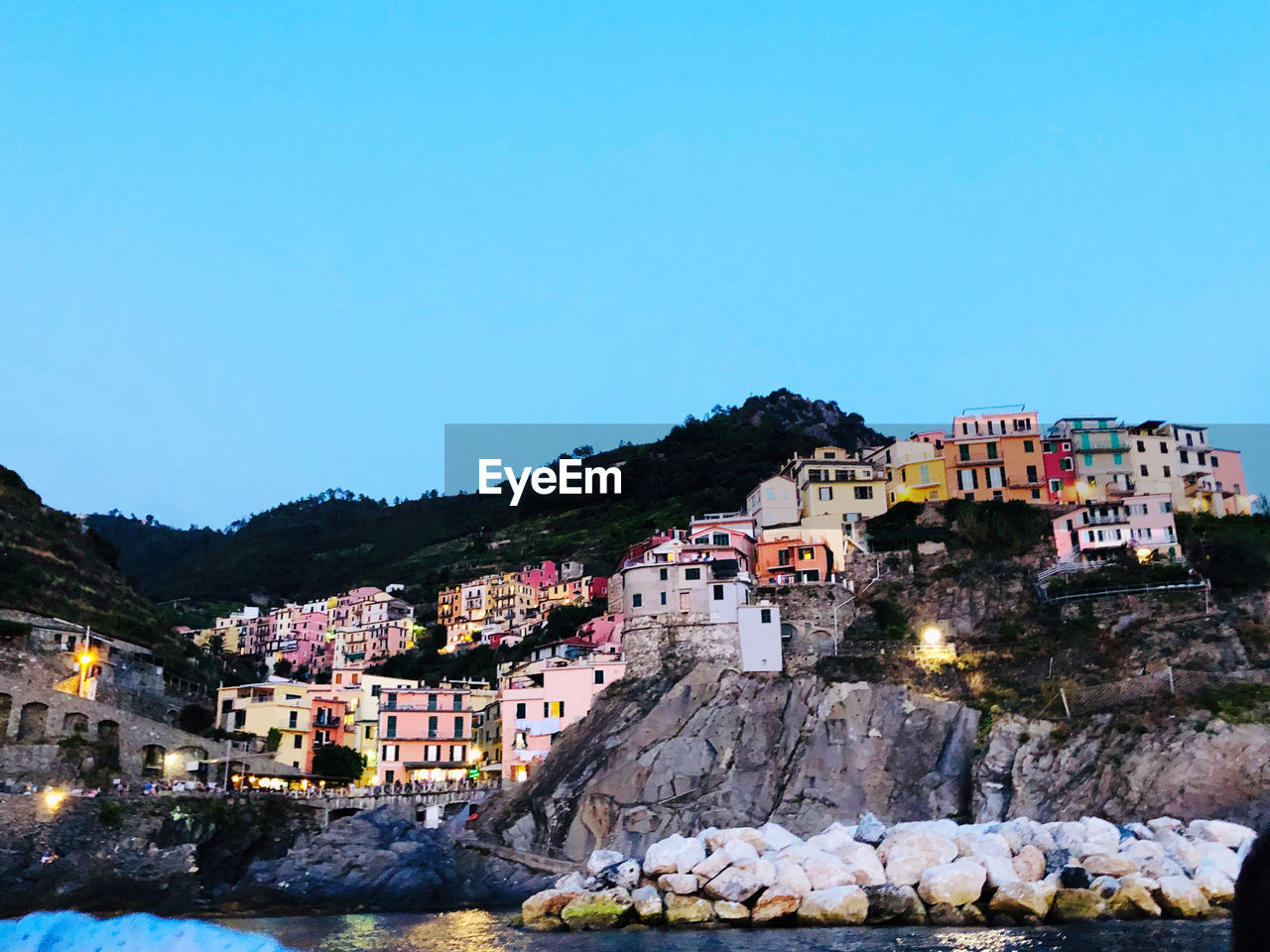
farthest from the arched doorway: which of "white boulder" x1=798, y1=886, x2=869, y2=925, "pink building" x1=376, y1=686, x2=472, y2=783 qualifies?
"white boulder" x1=798, y1=886, x2=869, y2=925

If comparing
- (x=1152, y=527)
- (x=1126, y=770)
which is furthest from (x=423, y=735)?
(x=1152, y=527)

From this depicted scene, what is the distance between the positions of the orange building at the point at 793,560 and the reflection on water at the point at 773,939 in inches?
1125

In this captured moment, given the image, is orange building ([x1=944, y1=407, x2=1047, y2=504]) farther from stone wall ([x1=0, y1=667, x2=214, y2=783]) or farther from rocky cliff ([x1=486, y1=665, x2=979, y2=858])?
stone wall ([x1=0, y1=667, x2=214, y2=783])

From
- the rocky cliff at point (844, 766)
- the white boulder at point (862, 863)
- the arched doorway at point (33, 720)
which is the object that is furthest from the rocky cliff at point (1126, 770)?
the arched doorway at point (33, 720)

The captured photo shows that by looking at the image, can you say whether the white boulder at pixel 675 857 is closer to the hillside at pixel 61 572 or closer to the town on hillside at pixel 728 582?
the town on hillside at pixel 728 582

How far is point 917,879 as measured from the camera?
3641 cm

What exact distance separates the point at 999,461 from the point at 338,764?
1618 inches

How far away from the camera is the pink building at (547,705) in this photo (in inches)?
A: 2235

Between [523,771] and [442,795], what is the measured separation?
4207mm

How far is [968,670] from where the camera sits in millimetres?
53938

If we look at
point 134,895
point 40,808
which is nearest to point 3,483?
point 40,808

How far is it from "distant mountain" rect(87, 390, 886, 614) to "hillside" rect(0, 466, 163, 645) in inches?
1376

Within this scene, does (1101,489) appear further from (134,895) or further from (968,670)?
(134,895)

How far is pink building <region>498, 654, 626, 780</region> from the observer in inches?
2235
